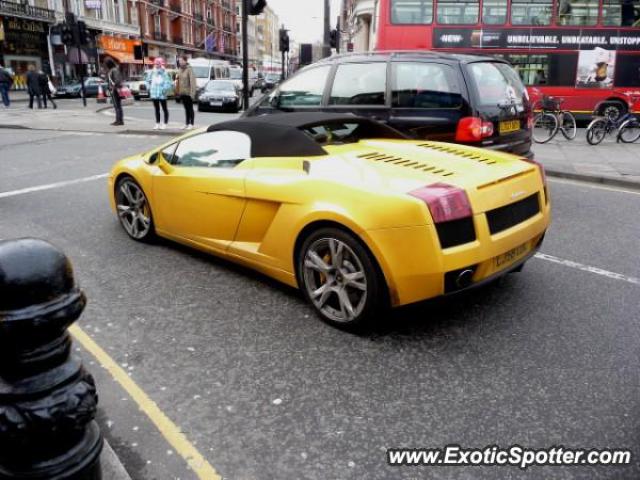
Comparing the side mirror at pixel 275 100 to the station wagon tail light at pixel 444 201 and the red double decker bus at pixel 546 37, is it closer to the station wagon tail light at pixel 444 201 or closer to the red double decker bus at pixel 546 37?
the station wagon tail light at pixel 444 201

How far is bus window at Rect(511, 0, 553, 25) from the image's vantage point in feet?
49.8

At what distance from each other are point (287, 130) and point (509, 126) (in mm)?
3170

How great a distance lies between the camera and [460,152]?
4055 millimetres

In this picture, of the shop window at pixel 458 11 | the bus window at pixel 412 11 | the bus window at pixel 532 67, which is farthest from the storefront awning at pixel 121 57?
the bus window at pixel 532 67

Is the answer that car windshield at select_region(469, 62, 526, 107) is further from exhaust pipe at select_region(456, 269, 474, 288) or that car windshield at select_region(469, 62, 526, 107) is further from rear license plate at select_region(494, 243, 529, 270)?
exhaust pipe at select_region(456, 269, 474, 288)

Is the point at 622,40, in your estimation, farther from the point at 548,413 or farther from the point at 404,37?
the point at 548,413

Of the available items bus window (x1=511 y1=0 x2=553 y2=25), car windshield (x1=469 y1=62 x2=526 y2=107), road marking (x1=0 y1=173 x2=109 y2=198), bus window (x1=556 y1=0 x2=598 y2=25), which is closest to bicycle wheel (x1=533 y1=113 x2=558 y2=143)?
bus window (x1=511 y1=0 x2=553 y2=25)

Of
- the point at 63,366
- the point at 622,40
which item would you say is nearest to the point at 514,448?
the point at 63,366

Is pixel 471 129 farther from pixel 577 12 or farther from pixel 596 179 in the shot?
pixel 577 12

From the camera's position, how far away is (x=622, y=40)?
15.9 m

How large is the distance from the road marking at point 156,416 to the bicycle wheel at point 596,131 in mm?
12522

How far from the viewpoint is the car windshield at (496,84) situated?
19.4 feet

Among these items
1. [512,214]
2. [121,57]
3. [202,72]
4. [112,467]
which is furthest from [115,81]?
[121,57]

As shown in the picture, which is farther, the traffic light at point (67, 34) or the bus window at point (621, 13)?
the traffic light at point (67, 34)
